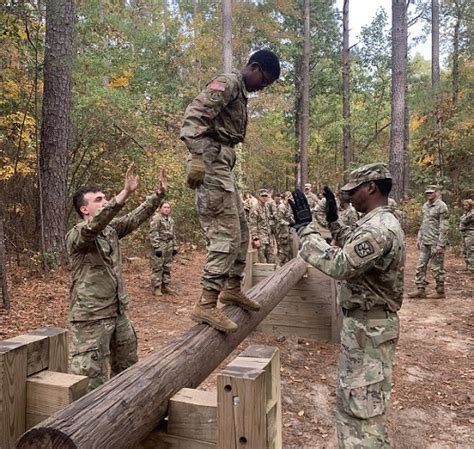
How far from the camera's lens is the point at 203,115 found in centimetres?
330

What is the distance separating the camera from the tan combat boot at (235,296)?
3709 mm

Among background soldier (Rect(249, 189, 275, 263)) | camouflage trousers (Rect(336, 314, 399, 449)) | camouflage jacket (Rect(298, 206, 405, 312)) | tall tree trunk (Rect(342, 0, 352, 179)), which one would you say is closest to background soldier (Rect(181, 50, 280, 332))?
camouflage jacket (Rect(298, 206, 405, 312))

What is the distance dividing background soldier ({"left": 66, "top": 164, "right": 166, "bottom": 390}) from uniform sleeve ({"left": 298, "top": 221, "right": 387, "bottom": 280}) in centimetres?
150

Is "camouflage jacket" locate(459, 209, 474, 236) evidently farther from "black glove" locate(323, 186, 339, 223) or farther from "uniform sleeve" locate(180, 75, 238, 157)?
"uniform sleeve" locate(180, 75, 238, 157)

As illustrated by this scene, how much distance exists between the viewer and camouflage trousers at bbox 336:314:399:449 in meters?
3.26

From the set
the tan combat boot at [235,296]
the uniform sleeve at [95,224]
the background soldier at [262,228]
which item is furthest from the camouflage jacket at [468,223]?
the uniform sleeve at [95,224]

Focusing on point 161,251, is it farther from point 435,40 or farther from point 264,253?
point 435,40

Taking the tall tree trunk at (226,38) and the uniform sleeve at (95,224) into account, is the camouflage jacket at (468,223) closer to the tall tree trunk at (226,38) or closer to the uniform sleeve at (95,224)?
the tall tree trunk at (226,38)

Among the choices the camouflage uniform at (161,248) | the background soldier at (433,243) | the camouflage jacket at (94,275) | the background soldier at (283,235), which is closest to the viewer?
the camouflage jacket at (94,275)

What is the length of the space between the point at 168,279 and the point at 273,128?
2192cm

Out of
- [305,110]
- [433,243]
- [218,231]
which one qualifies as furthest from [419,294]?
[305,110]

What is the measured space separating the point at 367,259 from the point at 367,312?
511mm

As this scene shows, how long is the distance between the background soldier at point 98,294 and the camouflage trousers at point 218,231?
60 cm

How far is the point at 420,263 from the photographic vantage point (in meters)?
9.78
